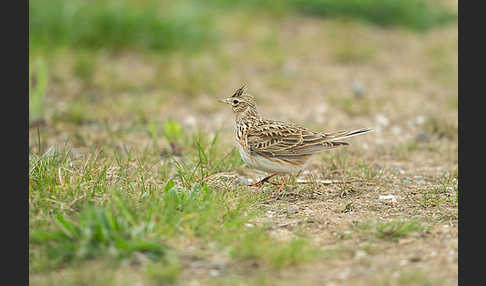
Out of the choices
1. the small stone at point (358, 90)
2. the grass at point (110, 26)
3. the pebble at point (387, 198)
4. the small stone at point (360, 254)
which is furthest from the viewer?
the grass at point (110, 26)

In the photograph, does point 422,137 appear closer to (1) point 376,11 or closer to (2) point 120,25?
(2) point 120,25

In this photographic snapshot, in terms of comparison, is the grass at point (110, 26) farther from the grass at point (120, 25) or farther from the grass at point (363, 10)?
the grass at point (363, 10)

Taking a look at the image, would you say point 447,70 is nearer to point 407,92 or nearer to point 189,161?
point 407,92

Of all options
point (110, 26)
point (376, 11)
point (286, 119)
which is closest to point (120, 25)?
point (110, 26)

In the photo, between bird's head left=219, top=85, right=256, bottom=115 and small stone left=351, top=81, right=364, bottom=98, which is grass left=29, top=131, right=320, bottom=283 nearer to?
bird's head left=219, top=85, right=256, bottom=115

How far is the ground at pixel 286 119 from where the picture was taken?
3.93 meters

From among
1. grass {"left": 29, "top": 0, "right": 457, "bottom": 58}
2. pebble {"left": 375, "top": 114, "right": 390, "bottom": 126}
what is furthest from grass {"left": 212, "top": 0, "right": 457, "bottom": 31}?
pebble {"left": 375, "top": 114, "right": 390, "bottom": 126}

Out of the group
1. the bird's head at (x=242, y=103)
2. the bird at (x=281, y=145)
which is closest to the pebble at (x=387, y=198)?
the bird at (x=281, y=145)

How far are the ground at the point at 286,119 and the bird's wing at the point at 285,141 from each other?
0.34 m

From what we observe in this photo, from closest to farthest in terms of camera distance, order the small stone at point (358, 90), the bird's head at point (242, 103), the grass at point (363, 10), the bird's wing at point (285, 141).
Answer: the bird's wing at point (285, 141) < the bird's head at point (242, 103) < the small stone at point (358, 90) < the grass at point (363, 10)

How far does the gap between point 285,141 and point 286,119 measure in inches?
113

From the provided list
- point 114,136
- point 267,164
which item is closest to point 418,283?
point 267,164

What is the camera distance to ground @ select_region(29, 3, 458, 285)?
3930 millimetres

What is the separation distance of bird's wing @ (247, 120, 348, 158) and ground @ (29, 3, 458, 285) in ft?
1.11
